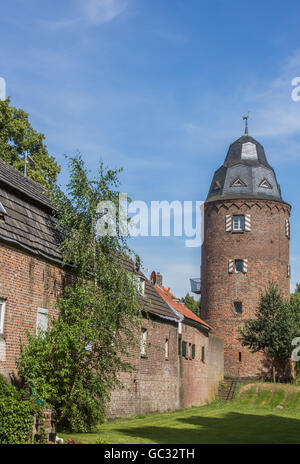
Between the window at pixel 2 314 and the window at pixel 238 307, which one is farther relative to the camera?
the window at pixel 238 307

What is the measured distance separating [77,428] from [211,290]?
33440 millimetres

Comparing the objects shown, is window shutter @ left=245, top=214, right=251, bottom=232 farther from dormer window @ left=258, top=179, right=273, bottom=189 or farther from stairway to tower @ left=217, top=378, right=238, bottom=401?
stairway to tower @ left=217, top=378, right=238, bottom=401

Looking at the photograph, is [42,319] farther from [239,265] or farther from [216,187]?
[216,187]

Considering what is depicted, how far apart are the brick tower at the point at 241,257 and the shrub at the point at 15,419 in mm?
36101

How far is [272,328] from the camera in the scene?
43.1m

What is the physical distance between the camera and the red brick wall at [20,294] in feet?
50.9

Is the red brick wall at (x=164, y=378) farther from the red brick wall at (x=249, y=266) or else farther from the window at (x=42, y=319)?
the red brick wall at (x=249, y=266)

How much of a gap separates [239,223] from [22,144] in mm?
20025

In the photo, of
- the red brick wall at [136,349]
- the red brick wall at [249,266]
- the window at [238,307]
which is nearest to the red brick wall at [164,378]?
the red brick wall at [136,349]

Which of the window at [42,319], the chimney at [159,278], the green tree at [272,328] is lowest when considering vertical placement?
the window at [42,319]

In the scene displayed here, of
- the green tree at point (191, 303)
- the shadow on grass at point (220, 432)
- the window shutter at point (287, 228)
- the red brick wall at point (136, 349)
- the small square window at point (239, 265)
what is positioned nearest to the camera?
the red brick wall at point (136, 349)

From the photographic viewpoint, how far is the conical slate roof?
4978cm

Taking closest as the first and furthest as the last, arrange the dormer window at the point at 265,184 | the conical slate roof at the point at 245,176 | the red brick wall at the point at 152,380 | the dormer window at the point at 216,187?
the red brick wall at the point at 152,380 → the conical slate roof at the point at 245,176 → the dormer window at the point at 265,184 → the dormer window at the point at 216,187

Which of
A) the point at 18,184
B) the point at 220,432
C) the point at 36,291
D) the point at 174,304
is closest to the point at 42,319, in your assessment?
the point at 36,291
